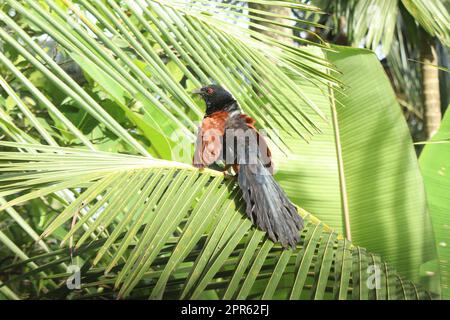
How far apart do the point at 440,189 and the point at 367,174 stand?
321 mm

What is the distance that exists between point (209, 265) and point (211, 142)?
2.53 feet

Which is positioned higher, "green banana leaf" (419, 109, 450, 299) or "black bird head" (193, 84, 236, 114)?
"black bird head" (193, 84, 236, 114)

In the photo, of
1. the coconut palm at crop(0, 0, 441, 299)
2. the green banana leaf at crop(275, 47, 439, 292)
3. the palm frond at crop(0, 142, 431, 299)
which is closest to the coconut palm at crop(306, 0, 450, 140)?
the green banana leaf at crop(275, 47, 439, 292)

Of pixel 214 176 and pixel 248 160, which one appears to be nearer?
pixel 214 176

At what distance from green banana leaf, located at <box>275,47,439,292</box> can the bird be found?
293 millimetres

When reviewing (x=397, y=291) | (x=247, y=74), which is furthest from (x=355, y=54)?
(x=397, y=291)

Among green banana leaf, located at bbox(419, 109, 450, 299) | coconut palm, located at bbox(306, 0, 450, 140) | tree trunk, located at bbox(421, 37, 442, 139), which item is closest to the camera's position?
green banana leaf, located at bbox(419, 109, 450, 299)

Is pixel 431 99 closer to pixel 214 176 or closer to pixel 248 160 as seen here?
pixel 248 160

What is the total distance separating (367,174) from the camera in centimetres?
241

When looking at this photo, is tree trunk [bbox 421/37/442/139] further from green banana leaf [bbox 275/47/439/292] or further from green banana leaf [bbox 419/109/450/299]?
green banana leaf [bbox 419/109/450/299]

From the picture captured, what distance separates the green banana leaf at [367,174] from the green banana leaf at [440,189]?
59mm

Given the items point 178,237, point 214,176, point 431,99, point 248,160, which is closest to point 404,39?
point 431,99

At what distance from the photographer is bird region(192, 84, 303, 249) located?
1.68 m
